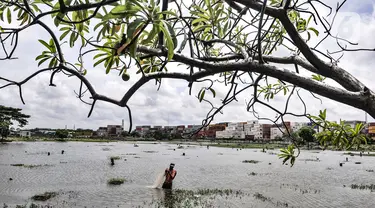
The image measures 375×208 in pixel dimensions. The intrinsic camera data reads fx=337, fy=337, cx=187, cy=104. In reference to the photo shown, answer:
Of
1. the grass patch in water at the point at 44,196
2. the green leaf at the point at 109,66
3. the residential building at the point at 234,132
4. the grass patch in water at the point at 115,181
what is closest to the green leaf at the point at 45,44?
the green leaf at the point at 109,66

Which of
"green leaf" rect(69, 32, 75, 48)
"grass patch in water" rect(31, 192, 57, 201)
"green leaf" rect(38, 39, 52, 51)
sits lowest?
"grass patch in water" rect(31, 192, 57, 201)

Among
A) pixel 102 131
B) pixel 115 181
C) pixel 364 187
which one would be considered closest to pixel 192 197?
pixel 115 181

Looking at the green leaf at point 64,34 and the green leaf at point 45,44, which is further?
the green leaf at point 64,34

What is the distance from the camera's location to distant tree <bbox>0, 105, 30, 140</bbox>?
5726cm

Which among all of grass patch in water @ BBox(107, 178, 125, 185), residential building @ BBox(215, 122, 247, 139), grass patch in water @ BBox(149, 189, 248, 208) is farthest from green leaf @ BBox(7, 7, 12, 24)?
residential building @ BBox(215, 122, 247, 139)

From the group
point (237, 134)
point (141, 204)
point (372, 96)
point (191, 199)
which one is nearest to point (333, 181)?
point (191, 199)

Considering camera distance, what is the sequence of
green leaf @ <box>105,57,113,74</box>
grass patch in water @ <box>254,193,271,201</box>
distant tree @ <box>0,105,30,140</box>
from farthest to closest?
1. distant tree @ <box>0,105,30,140</box>
2. grass patch in water @ <box>254,193,271,201</box>
3. green leaf @ <box>105,57,113,74</box>

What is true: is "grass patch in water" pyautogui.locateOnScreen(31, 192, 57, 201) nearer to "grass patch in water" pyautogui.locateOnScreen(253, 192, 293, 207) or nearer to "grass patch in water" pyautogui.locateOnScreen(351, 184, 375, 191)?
"grass patch in water" pyautogui.locateOnScreen(253, 192, 293, 207)

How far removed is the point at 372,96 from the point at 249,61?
23.2 inches

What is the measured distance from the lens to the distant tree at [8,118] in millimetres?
57259

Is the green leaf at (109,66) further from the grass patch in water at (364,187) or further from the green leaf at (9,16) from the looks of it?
the grass patch in water at (364,187)

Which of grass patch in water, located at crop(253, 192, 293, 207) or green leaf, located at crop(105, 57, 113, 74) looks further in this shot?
grass patch in water, located at crop(253, 192, 293, 207)

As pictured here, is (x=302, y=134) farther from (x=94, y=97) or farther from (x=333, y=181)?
(x=94, y=97)


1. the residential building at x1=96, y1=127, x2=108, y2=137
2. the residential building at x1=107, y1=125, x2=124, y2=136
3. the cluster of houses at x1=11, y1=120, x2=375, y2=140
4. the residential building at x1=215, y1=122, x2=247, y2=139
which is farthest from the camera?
the residential building at x1=96, y1=127, x2=108, y2=137
